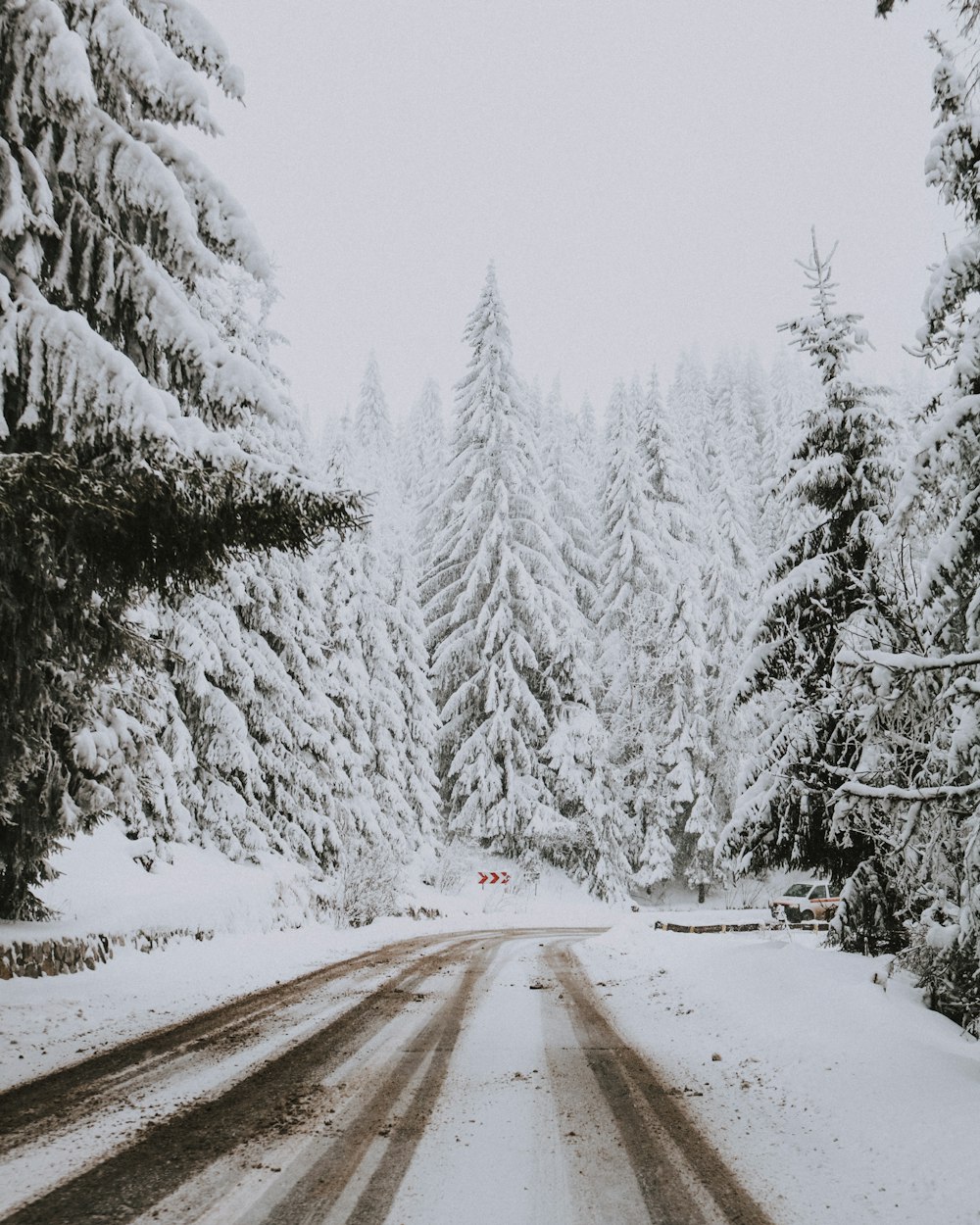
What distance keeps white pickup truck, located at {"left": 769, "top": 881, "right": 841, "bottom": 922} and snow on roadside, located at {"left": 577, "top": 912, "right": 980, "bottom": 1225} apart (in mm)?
14537

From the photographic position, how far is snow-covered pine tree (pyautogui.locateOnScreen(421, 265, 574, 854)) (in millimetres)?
28391

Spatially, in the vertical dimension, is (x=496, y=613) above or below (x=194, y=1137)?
above

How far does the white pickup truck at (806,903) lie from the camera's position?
23.2 m

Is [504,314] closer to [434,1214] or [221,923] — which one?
[221,923]

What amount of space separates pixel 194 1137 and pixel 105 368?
511 cm

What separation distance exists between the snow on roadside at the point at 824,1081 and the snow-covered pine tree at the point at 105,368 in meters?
5.17

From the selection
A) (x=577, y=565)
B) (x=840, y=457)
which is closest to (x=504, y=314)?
(x=577, y=565)

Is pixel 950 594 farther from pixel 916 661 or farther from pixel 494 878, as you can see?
pixel 494 878

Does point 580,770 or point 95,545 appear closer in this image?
point 95,545

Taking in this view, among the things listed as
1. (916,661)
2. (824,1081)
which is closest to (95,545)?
(916,661)

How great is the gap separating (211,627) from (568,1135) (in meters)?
13.9

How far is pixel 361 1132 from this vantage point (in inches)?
184

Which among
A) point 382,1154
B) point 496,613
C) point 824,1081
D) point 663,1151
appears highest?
point 496,613

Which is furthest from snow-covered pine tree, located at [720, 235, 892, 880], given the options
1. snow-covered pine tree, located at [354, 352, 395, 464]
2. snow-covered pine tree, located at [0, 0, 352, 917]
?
snow-covered pine tree, located at [354, 352, 395, 464]
